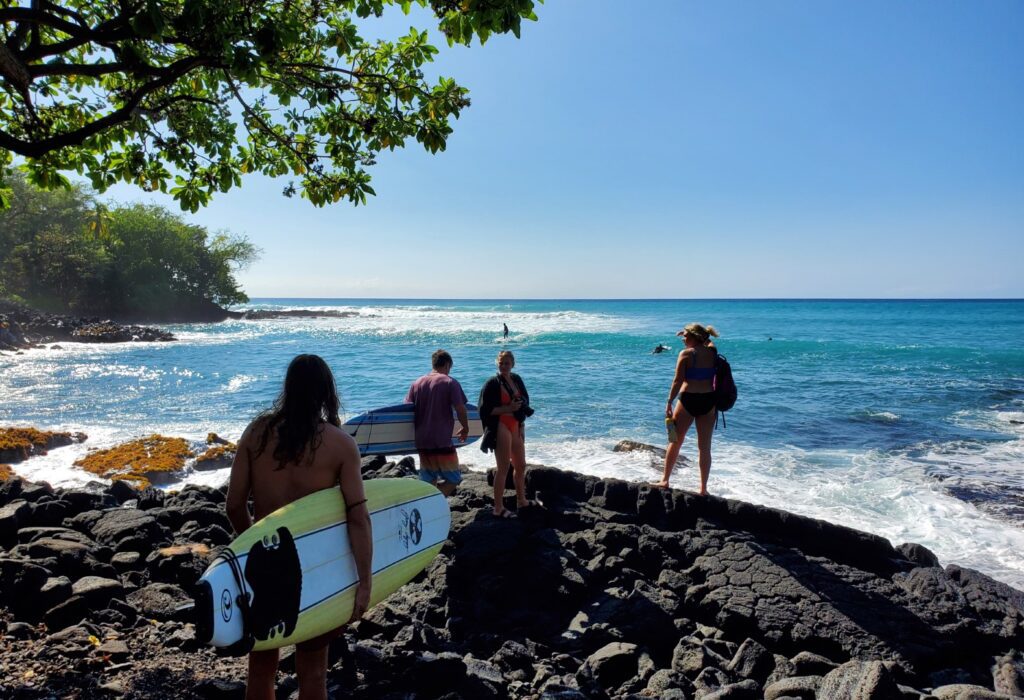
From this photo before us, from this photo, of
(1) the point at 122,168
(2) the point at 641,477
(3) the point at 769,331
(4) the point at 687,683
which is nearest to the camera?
(4) the point at 687,683

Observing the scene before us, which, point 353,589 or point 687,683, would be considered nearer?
point 353,589

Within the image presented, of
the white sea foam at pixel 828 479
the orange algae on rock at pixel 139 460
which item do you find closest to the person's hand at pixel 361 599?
the white sea foam at pixel 828 479

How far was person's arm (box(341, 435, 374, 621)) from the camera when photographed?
274 cm

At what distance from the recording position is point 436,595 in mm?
4980

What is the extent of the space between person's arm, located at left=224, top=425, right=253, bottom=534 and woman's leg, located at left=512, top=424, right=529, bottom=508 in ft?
12.8

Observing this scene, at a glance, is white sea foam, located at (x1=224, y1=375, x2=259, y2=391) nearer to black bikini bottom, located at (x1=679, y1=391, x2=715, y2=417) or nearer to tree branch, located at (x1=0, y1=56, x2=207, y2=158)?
tree branch, located at (x1=0, y1=56, x2=207, y2=158)

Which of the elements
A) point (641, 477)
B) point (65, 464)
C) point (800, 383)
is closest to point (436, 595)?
point (641, 477)

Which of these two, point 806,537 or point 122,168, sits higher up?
point 122,168

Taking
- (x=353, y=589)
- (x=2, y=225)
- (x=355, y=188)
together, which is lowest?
(x=353, y=589)

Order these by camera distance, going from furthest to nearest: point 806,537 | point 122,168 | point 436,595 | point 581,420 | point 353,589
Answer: point 581,420 → point 806,537 → point 122,168 → point 436,595 → point 353,589

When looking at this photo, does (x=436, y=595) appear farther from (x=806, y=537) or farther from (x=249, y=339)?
(x=249, y=339)

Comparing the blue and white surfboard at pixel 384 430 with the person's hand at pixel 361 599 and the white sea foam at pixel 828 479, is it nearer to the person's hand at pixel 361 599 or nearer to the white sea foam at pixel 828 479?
the white sea foam at pixel 828 479

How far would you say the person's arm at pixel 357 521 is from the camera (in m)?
2.74

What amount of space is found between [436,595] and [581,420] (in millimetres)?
10595
